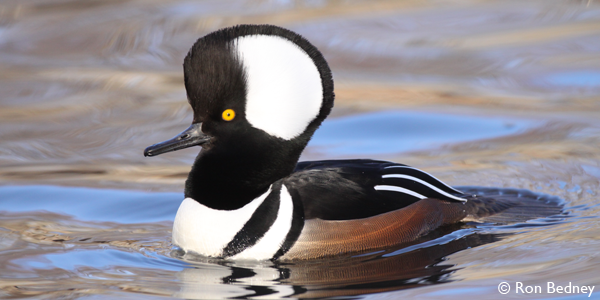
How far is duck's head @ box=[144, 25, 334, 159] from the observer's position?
472cm

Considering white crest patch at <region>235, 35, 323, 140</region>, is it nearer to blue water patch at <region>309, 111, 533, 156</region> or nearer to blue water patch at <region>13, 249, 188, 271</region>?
blue water patch at <region>13, 249, 188, 271</region>

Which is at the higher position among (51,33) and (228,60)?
(51,33)

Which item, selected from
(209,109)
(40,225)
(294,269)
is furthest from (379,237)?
(40,225)

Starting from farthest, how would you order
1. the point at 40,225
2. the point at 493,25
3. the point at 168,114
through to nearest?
the point at 493,25, the point at 168,114, the point at 40,225

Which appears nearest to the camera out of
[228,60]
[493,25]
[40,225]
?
[228,60]

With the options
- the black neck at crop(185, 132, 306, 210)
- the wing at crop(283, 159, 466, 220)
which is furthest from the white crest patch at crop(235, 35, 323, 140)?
the wing at crop(283, 159, 466, 220)

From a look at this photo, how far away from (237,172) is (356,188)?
814 mm

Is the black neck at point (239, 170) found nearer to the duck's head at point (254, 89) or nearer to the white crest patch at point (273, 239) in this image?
the duck's head at point (254, 89)

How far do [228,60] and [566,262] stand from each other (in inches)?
94.3

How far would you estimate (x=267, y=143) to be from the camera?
16.6 ft

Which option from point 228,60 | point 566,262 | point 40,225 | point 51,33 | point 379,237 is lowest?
point 566,262

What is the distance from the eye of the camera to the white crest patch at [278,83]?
4.73 meters

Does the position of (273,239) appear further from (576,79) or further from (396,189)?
(576,79)

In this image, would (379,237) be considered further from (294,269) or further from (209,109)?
(209,109)
